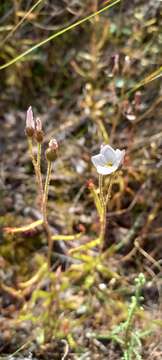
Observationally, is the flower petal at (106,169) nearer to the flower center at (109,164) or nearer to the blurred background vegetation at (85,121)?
the flower center at (109,164)

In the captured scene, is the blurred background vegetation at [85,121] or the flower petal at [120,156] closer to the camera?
the flower petal at [120,156]

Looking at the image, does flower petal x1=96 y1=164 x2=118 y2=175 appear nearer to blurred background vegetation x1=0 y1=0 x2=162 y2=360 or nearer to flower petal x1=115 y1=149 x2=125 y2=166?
flower petal x1=115 y1=149 x2=125 y2=166

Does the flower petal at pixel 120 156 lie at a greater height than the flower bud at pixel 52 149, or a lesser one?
lesser

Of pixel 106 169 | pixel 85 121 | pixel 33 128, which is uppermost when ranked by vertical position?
pixel 85 121

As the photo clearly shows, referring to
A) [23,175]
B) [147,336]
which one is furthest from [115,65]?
[147,336]

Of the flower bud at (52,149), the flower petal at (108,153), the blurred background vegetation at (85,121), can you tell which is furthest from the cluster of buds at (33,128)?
the blurred background vegetation at (85,121)

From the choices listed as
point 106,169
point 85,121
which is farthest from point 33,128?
point 85,121

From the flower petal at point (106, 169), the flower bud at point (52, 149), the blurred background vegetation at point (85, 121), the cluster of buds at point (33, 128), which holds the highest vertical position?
the blurred background vegetation at point (85, 121)

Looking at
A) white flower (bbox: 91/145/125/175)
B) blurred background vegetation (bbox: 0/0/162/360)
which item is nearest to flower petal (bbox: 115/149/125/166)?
white flower (bbox: 91/145/125/175)

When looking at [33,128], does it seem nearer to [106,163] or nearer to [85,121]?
[106,163]

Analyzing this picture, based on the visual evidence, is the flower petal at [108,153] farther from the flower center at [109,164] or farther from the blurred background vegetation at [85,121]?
the blurred background vegetation at [85,121]
